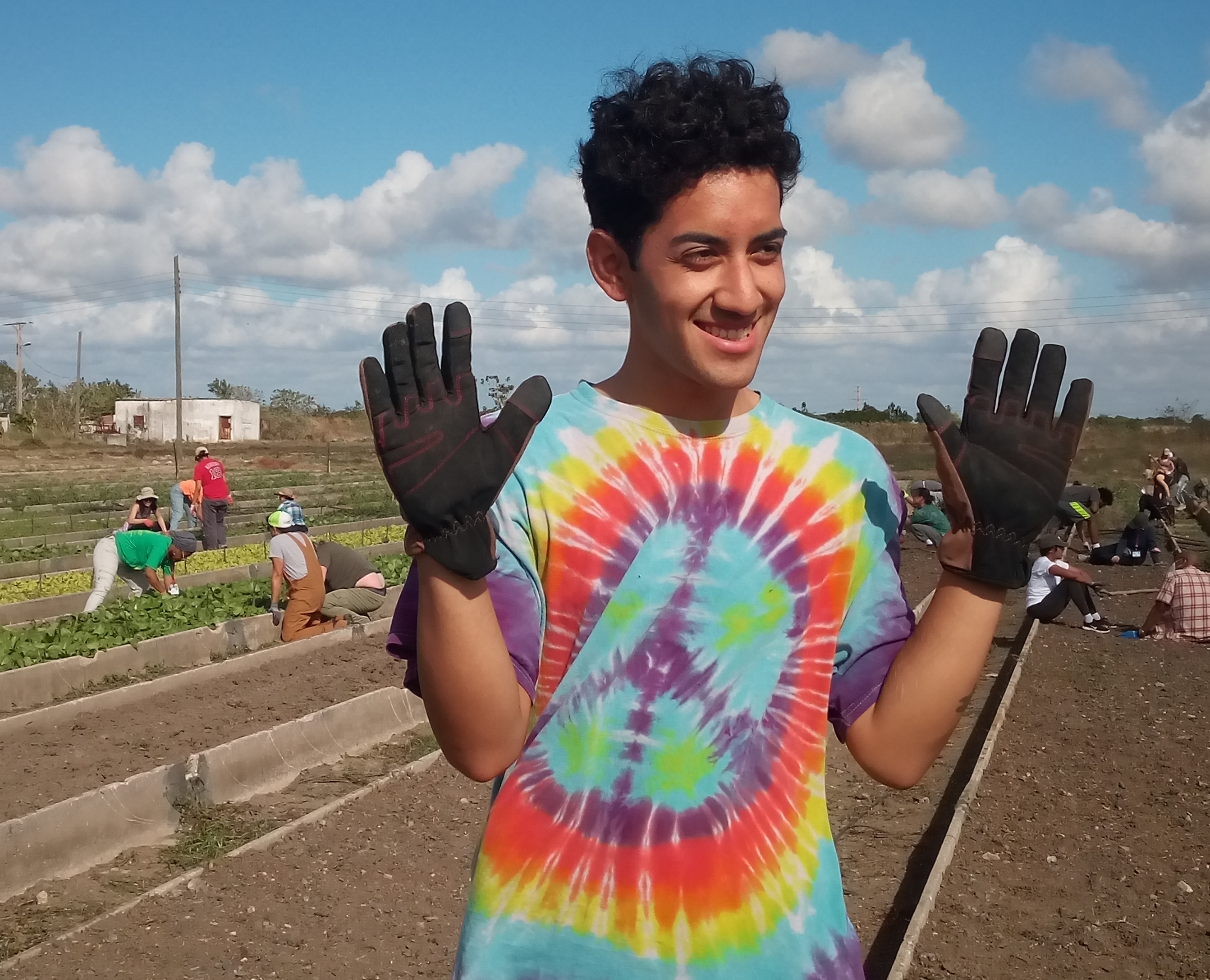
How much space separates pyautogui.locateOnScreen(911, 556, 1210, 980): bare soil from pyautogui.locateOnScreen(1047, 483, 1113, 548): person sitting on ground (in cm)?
716

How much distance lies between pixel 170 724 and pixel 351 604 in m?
3.46

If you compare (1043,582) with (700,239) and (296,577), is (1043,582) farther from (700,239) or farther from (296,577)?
(700,239)

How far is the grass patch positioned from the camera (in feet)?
21.3

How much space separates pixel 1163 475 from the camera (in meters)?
19.7

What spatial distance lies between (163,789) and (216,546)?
11154 millimetres

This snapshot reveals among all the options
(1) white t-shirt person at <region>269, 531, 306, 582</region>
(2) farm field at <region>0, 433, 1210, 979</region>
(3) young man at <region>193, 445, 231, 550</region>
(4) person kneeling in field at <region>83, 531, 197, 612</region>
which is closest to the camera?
(2) farm field at <region>0, 433, 1210, 979</region>

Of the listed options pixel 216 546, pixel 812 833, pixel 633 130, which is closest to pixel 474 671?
pixel 812 833

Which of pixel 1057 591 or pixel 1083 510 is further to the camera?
pixel 1083 510

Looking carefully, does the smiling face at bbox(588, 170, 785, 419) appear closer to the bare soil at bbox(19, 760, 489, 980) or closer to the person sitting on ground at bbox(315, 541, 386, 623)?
the bare soil at bbox(19, 760, 489, 980)

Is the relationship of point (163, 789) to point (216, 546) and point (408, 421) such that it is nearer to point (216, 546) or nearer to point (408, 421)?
point (408, 421)

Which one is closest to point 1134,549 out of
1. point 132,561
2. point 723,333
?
point 132,561

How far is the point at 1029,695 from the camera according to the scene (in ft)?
34.1

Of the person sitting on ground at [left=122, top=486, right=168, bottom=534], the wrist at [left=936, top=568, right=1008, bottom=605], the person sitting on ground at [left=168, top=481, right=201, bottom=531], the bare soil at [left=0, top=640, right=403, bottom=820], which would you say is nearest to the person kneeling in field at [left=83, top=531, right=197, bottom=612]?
the person sitting on ground at [left=122, top=486, right=168, bottom=534]

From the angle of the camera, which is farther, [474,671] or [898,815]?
[898,815]
